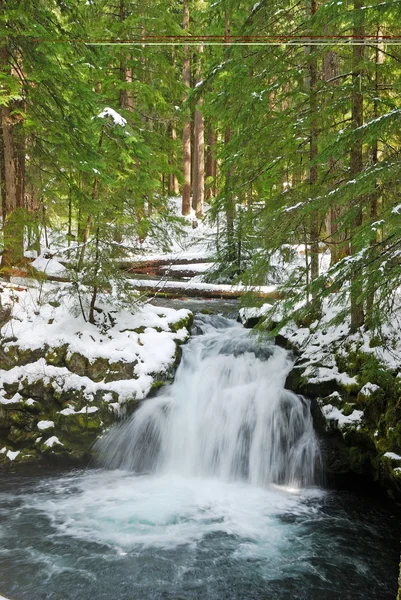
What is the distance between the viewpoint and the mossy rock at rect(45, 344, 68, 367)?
8531 millimetres

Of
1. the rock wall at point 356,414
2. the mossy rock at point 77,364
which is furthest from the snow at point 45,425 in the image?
the rock wall at point 356,414

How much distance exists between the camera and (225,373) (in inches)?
365

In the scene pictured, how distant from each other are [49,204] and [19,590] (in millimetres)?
13377

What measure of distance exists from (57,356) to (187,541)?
4207 millimetres

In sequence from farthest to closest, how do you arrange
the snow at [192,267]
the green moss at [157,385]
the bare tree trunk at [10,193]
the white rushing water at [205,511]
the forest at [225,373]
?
the snow at [192,267] → the green moss at [157,385] → the bare tree trunk at [10,193] → the forest at [225,373] → the white rushing water at [205,511]

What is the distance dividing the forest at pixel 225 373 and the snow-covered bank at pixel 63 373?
0.04 metres

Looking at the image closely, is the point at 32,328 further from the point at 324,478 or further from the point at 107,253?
the point at 324,478

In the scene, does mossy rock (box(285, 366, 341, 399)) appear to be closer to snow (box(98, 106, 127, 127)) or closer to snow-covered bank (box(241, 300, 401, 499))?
snow-covered bank (box(241, 300, 401, 499))

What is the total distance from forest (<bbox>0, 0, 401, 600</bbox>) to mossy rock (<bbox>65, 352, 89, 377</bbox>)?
4cm

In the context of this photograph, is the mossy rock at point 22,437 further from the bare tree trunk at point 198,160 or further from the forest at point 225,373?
the bare tree trunk at point 198,160

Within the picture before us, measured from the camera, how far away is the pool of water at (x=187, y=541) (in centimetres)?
515

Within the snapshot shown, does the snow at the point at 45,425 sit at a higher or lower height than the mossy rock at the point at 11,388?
lower

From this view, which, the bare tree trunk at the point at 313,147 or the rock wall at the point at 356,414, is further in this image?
the bare tree trunk at the point at 313,147

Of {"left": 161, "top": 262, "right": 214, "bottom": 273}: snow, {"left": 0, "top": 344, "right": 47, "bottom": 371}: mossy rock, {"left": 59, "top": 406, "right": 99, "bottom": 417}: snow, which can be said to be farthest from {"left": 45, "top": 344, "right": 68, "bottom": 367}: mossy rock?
{"left": 161, "top": 262, "right": 214, "bottom": 273}: snow
